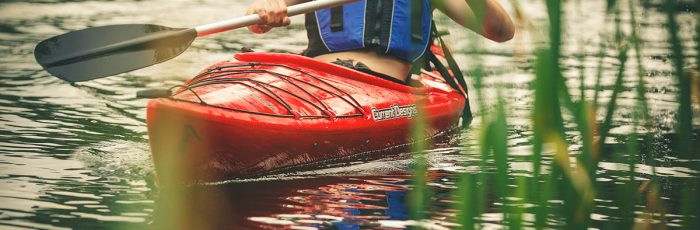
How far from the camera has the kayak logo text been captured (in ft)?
17.0

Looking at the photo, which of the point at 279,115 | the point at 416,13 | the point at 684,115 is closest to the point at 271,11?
the point at 279,115

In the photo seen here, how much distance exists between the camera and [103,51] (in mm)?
4465

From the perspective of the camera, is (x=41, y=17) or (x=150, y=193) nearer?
(x=150, y=193)

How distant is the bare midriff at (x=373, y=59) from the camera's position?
5.38 m

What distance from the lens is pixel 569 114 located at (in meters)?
1.83

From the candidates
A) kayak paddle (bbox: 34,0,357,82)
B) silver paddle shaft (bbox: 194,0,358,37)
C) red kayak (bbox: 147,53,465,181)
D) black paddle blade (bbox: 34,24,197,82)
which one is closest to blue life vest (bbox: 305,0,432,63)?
red kayak (bbox: 147,53,465,181)

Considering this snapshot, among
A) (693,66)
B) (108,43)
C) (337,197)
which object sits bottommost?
(337,197)

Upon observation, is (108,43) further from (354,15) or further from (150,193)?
(354,15)

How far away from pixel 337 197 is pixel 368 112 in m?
1.08

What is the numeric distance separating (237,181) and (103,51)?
79 centimetres

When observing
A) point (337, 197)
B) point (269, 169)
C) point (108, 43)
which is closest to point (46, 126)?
point (108, 43)

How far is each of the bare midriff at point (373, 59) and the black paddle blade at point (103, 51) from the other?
3.38 feet

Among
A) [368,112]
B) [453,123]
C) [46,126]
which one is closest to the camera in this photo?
[368,112]

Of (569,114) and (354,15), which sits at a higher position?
(354,15)
